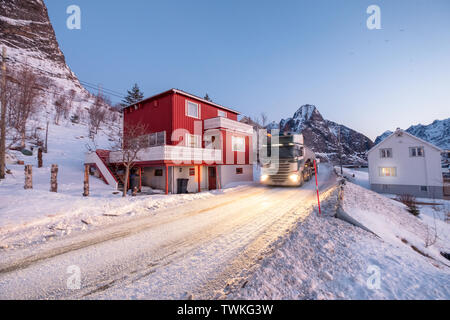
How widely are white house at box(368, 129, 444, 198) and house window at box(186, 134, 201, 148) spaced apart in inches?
1175

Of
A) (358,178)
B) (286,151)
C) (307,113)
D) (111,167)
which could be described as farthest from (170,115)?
(307,113)

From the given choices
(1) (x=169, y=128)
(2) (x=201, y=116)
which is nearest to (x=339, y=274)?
(1) (x=169, y=128)

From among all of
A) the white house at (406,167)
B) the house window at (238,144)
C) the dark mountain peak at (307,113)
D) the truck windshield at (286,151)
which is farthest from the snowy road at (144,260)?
the dark mountain peak at (307,113)

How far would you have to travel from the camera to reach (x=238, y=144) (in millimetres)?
19672

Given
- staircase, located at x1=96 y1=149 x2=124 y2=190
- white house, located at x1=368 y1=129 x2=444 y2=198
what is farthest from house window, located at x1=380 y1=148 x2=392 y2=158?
staircase, located at x1=96 y1=149 x2=124 y2=190

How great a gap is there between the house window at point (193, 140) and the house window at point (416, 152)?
106 feet

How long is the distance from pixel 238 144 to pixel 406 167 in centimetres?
2744

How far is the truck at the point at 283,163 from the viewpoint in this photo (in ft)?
47.4

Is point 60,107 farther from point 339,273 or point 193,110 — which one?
point 339,273

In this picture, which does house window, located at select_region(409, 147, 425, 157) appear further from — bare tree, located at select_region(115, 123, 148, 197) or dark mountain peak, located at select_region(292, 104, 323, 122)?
dark mountain peak, located at select_region(292, 104, 323, 122)

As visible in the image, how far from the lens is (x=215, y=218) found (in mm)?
6965

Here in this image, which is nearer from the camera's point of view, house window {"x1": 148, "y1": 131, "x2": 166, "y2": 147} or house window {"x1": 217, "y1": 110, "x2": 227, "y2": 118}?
house window {"x1": 148, "y1": 131, "x2": 166, "y2": 147}

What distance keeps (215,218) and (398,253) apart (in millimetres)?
5428

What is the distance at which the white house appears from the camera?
25.5 m
